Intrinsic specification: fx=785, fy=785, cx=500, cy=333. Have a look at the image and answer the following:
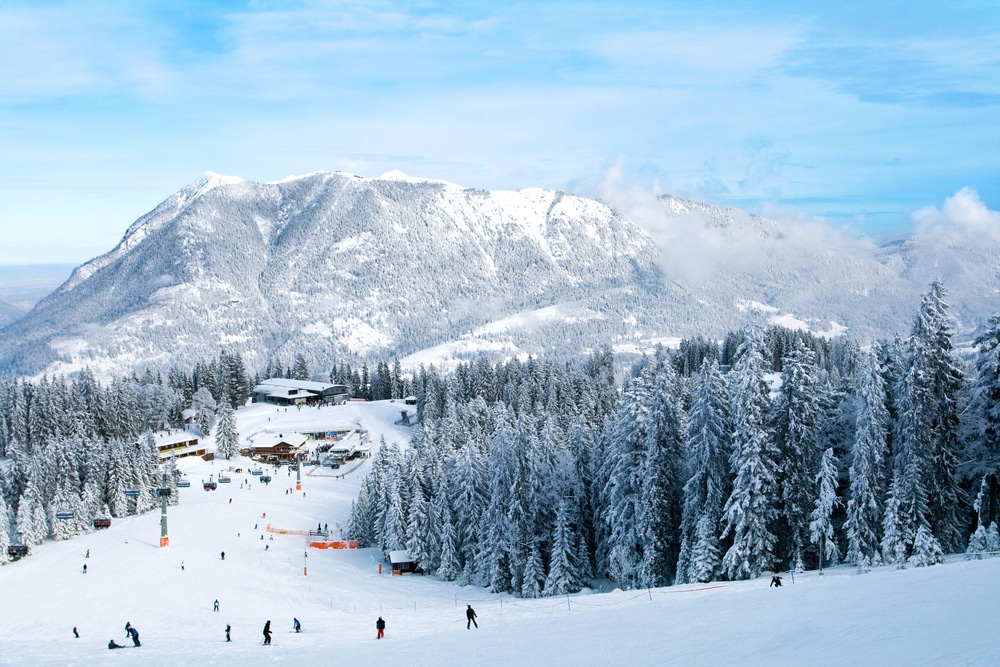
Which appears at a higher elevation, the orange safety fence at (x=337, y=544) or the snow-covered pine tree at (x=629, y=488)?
the snow-covered pine tree at (x=629, y=488)

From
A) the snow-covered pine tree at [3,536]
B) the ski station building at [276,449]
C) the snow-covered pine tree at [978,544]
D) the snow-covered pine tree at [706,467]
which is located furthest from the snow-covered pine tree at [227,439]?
the snow-covered pine tree at [978,544]

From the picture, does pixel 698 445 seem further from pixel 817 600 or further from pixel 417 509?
pixel 417 509

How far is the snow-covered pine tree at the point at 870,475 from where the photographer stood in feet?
120

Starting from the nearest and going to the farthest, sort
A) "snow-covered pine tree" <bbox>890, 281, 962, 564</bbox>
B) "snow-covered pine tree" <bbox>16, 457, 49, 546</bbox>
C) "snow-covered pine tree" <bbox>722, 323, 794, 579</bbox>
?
1. "snow-covered pine tree" <bbox>890, 281, 962, 564</bbox>
2. "snow-covered pine tree" <bbox>722, 323, 794, 579</bbox>
3. "snow-covered pine tree" <bbox>16, 457, 49, 546</bbox>

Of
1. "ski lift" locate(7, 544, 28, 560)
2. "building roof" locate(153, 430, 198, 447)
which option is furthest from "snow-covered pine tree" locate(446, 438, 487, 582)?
"building roof" locate(153, 430, 198, 447)

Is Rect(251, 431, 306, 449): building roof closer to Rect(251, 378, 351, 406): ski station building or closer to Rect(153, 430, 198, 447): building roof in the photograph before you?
Rect(153, 430, 198, 447): building roof

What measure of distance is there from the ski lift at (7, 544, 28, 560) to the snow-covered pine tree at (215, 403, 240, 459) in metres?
45.6

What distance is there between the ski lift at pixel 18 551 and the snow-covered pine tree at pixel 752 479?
59916mm

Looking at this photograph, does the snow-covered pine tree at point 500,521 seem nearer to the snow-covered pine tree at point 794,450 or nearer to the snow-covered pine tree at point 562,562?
the snow-covered pine tree at point 562,562

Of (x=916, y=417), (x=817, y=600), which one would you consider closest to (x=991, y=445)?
(x=916, y=417)

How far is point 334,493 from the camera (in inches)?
3691

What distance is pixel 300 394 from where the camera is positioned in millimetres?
156250

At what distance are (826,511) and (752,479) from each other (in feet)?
11.6

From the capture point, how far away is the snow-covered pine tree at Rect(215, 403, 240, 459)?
113831mm
